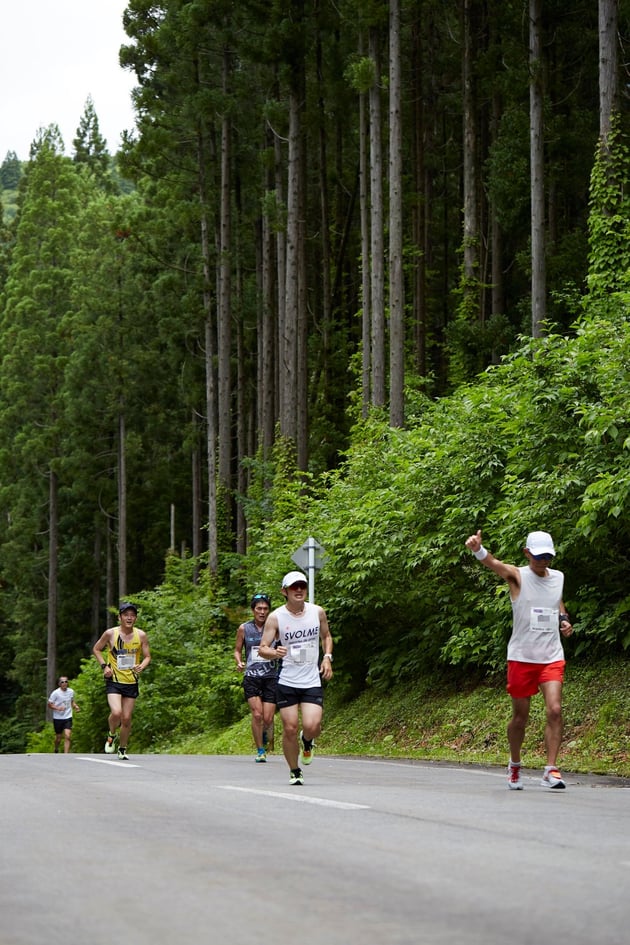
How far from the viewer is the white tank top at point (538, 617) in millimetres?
12203

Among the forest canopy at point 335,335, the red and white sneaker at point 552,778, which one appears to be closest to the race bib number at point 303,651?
the red and white sneaker at point 552,778

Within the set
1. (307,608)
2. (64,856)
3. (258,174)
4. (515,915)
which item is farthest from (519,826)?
(258,174)

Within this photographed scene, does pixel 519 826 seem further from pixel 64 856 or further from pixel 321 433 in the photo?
pixel 321 433

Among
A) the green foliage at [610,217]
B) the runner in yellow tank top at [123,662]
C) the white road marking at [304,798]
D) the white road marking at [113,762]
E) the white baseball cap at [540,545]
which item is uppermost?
the green foliage at [610,217]

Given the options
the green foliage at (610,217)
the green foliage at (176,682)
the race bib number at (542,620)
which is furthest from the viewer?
the green foliage at (176,682)

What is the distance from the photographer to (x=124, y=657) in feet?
66.0

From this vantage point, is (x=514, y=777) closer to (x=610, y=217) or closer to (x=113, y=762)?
(x=113, y=762)

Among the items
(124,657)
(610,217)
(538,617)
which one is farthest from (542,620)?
(610,217)

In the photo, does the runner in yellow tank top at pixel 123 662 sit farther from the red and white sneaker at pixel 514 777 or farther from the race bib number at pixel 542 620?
the race bib number at pixel 542 620

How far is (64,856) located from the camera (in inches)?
318

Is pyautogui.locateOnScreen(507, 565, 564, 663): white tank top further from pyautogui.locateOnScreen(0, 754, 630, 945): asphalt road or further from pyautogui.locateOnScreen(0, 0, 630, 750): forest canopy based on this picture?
pyautogui.locateOnScreen(0, 0, 630, 750): forest canopy

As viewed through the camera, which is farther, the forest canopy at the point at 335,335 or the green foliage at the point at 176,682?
the green foliage at the point at 176,682

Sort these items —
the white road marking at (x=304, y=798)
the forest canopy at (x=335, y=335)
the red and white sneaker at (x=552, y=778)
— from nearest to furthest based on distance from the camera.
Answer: the white road marking at (x=304, y=798), the red and white sneaker at (x=552, y=778), the forest canopy at (x=335, y=335)

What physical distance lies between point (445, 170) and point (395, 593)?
111ft
